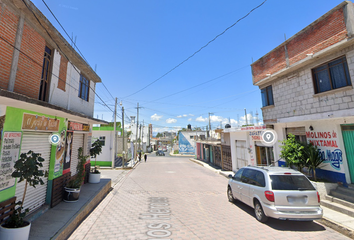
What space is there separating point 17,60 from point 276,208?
353 inches

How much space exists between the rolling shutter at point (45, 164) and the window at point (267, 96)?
12.6 meters

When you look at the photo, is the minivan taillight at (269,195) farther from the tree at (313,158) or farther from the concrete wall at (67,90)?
the concrete wall at (67,90)

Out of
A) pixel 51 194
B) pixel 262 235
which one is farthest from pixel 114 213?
pixel 262 235

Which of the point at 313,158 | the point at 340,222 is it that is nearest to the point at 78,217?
the point at 340,222

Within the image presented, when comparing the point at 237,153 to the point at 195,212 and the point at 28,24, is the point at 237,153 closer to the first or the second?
the point at 195,212

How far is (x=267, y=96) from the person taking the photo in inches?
474

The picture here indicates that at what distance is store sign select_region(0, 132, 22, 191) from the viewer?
4461 millimetres

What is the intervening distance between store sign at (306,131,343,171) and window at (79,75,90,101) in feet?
43.1

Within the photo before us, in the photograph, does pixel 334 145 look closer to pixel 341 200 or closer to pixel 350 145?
pixel 350 145

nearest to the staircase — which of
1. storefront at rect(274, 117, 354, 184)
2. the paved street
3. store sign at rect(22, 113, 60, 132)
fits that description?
storefront at rect(274, 117, 354, 184)

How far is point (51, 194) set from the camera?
6.64 metres

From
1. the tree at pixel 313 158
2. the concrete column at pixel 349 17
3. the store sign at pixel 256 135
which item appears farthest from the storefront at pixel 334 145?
the concrete column at pixel 349 17

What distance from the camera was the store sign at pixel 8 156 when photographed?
14.6 feet

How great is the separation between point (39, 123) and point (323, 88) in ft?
39.8
